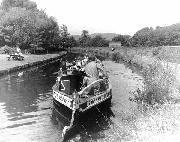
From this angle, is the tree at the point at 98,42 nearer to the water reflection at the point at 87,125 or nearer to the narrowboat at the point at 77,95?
the narrowboat at the point at 77,95

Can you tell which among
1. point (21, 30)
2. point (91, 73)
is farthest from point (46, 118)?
point (21, 30)

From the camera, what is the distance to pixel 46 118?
2147 centimetres

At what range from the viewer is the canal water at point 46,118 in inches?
670

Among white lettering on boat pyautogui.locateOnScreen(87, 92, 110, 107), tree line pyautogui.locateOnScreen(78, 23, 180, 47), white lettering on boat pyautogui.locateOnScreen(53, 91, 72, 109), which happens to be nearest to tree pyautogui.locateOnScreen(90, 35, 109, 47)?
tree line pyautogui.locateOnScreen(78, 23, 180, 47)

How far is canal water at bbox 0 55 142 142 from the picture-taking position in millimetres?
17016

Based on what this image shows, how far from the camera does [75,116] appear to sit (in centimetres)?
1855

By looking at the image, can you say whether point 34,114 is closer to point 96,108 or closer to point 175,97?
point 96,108

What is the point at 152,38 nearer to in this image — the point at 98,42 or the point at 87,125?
the point at 98,42

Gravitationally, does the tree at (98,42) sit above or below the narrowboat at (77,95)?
above

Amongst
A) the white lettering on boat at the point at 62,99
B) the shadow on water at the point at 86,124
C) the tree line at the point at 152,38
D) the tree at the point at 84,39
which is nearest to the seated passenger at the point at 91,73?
the shadow on water at the point at 86,124

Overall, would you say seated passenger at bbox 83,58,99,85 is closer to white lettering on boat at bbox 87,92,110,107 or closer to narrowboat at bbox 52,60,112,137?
narrowboat at bbox 52,60,112,137

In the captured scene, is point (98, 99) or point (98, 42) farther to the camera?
point (98, 42)

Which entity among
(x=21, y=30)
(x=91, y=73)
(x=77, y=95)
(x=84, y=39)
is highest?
(x=21, y=30)

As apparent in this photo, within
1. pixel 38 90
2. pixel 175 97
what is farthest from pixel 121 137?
pixel 38 90
